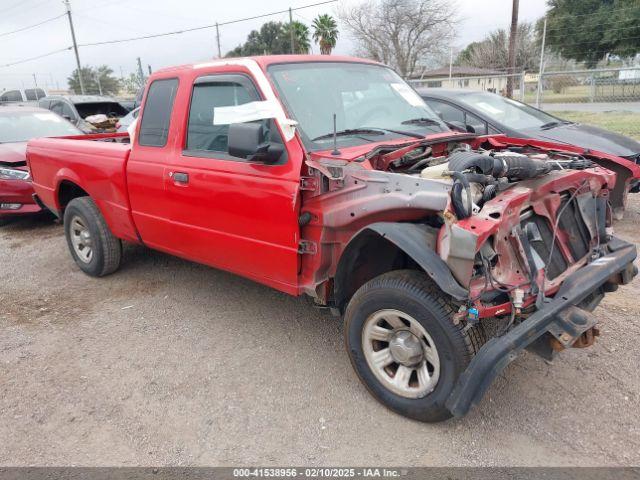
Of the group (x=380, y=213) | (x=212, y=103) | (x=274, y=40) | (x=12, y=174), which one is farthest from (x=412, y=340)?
(x=274, y=40)

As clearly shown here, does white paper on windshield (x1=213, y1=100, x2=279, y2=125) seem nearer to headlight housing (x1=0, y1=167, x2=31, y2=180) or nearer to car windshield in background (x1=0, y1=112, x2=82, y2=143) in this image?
headlight housing (x1=0, y1=167, x2=31, y2=180)

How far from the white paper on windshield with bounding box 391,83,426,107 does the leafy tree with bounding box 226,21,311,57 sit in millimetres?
44160

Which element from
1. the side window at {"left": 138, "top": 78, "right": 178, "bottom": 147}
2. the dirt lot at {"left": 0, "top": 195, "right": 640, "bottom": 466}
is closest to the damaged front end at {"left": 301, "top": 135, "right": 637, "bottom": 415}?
the dirt lot at {"left": 0, "top": 195, "right": 640, "bottom": 466}

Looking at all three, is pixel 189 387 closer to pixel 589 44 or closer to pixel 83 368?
pixel 83 368

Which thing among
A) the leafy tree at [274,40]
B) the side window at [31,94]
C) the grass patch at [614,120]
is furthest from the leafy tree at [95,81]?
the grass patch at [614,120]

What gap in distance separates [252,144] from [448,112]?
4.72 m

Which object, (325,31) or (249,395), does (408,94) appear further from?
(325,31)

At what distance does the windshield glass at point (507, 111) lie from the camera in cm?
695

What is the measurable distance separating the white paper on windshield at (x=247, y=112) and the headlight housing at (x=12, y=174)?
5.06 meters

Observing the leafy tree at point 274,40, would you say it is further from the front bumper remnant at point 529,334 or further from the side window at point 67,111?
the front bumper remnant at point 529,334

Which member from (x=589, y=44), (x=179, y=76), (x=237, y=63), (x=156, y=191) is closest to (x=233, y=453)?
(x=156, y=191)

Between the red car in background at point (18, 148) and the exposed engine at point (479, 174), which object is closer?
the exposed engine at point (479, 174)

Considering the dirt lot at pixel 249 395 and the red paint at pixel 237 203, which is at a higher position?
the red paint at pixel 237 203

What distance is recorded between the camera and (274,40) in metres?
52.5
